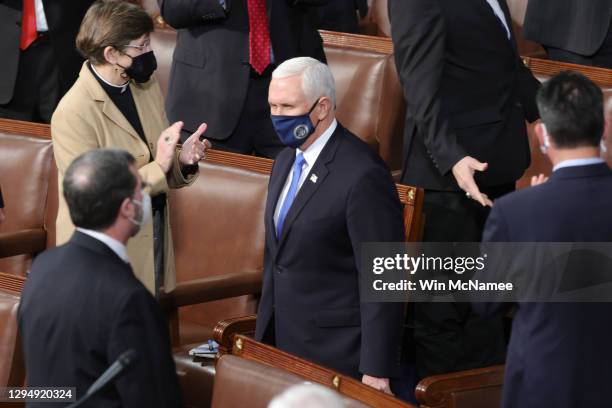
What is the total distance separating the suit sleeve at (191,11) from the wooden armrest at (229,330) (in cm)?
105

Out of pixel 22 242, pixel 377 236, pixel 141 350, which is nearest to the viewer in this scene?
pixel 141 350

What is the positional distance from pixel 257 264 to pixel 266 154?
0.49 m

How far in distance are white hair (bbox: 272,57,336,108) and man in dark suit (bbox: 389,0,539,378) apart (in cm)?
41

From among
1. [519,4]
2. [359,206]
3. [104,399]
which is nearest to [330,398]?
[104,399]

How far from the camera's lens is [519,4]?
5.39 meters

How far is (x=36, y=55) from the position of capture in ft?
15.4

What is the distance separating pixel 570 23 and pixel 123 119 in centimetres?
192

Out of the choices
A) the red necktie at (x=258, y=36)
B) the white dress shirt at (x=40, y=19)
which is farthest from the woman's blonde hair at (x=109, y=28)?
the white dress shirt at (x=40, y=19)

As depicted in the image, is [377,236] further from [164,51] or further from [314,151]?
[164,51]

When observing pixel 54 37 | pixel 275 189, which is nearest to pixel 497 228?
pixel 275 189

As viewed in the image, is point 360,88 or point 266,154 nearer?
point 266,154

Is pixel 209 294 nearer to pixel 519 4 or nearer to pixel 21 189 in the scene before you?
pixel 21 189

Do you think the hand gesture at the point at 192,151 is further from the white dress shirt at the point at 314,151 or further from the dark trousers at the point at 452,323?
the dark trousers at the point at 452,323

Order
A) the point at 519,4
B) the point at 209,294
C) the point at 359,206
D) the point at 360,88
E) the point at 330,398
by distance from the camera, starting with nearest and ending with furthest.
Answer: the point at 330,398 < the point at 359,206 < the point at 209,294 < the point at 360,88 < the point at 519,4
